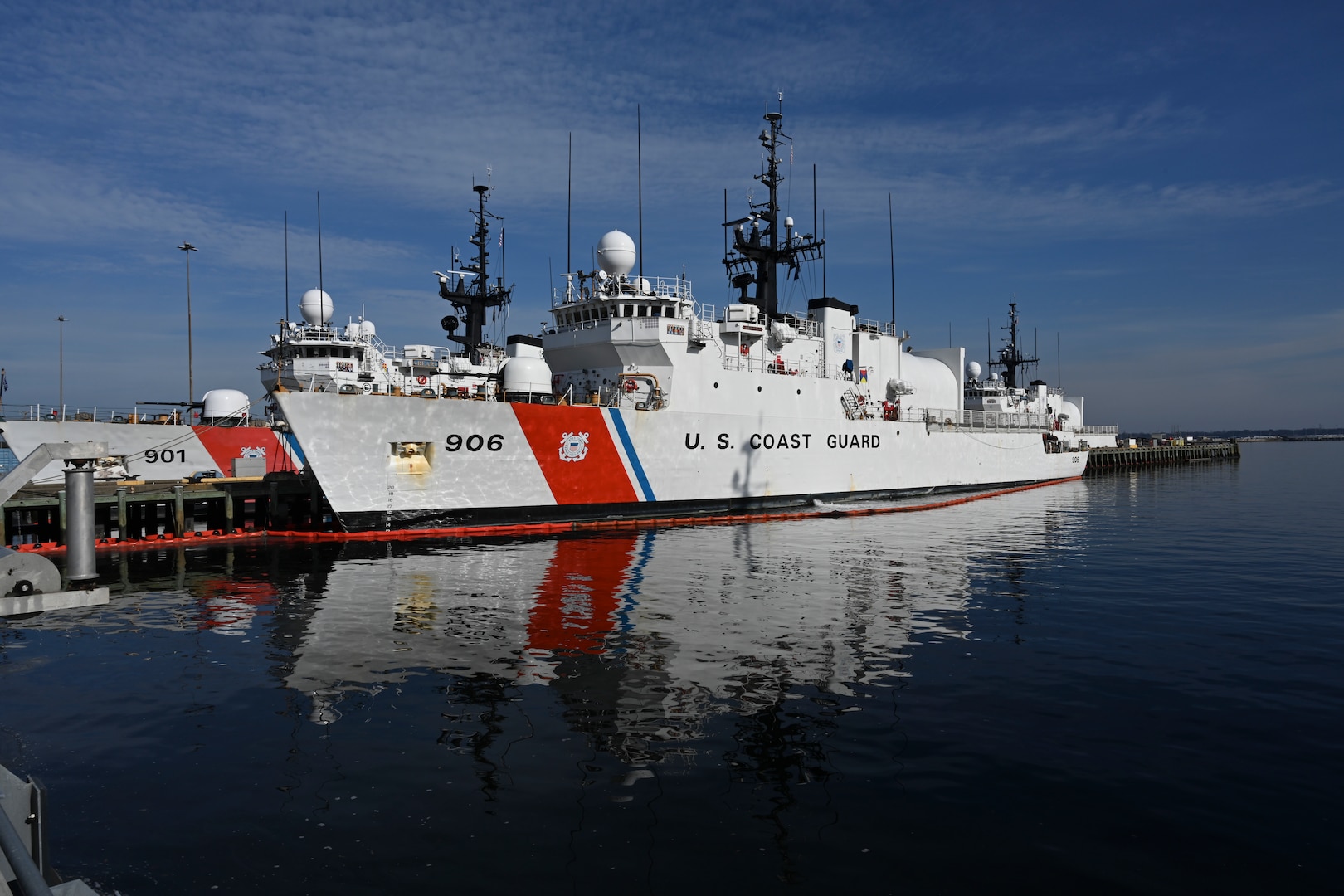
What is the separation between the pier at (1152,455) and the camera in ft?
204

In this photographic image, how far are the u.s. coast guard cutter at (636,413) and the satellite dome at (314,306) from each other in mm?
209

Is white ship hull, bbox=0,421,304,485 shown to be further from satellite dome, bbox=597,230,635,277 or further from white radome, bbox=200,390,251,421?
satellite dome, bbox=597,230,635,277

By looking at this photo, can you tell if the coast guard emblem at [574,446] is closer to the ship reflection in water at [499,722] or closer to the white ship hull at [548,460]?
the white ship hull at [548,460]

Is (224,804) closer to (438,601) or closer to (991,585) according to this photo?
(438,601)

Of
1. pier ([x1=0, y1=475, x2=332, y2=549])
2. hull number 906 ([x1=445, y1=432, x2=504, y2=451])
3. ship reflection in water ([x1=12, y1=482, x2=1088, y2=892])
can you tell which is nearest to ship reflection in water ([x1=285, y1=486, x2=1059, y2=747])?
ship reflection in water ([x1=12, y1=482, x2=1088, y2=892])

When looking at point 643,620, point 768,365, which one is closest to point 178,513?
point 643,620

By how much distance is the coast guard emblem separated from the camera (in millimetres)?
21219

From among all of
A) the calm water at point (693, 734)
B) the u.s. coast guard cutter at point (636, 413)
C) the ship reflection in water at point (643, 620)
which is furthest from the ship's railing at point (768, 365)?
the calm water at point (693, 734)

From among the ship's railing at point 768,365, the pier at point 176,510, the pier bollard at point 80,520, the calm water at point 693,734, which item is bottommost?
the calm water at point 693,734

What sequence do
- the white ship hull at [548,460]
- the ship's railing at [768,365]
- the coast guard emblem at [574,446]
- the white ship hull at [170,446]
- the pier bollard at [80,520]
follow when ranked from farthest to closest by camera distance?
the ship's railing at [768,365] → the white ship hull at [170,446] → the coast guard emblem at [574,446] → the white ship hull at [548,460] → the pier bollard at [80,520]

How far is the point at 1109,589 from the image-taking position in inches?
528

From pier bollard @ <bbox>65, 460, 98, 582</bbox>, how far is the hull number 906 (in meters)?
14.4

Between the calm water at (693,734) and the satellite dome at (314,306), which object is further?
the satellite dome at (314,306)

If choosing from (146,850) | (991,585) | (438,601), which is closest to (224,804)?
(146,850)
